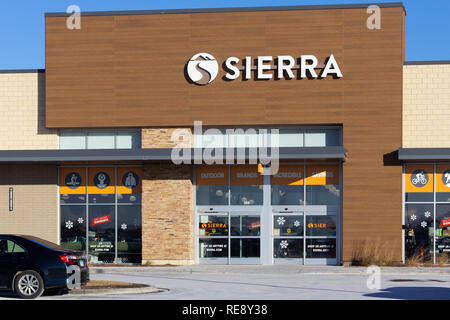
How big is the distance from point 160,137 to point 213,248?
4.84 metres

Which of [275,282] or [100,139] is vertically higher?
[100,139]

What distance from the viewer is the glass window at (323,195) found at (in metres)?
28.8

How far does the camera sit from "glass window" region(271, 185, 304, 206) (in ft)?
95.0

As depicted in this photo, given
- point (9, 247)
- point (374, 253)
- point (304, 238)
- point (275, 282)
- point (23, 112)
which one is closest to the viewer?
point (9, 247)

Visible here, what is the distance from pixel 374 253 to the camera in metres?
27.8

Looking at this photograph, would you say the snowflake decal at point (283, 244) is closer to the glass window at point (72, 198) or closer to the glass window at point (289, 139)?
the glass window at point (289, 139)

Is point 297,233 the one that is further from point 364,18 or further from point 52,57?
point 52,57

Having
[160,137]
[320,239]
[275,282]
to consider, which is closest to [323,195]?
[320,239]

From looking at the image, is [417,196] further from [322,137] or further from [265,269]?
[265,269]

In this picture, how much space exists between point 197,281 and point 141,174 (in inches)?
316

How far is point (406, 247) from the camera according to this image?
1107 inches

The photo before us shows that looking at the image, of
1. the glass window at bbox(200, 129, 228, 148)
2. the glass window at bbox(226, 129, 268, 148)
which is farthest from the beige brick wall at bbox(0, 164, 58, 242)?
the glass window at bbox(226, 129, 268, 148)

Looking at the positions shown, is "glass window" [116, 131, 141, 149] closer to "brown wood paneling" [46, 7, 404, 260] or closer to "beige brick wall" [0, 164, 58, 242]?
"brown wood paneling" [46, 7, 404, 260]

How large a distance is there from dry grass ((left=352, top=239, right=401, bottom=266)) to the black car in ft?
44.5
